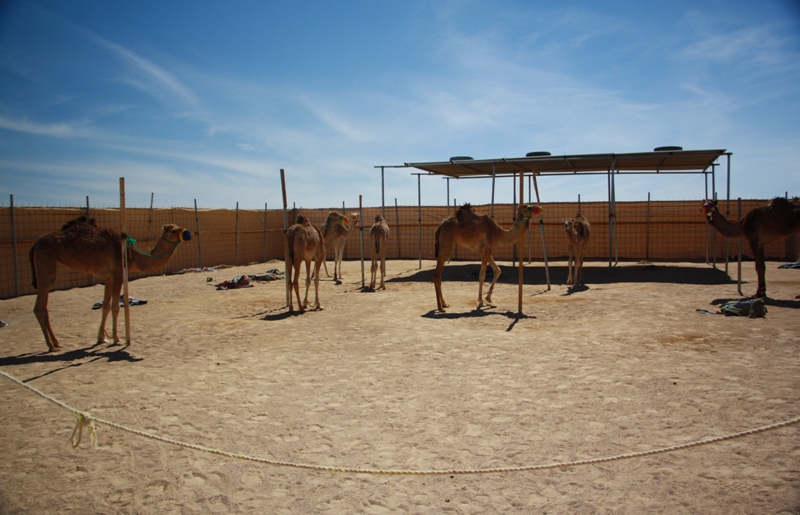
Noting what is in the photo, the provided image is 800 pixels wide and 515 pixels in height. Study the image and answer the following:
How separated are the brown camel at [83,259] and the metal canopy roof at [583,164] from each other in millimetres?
10002

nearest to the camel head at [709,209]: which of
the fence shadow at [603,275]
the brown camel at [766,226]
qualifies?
the brown camel at [766,226]

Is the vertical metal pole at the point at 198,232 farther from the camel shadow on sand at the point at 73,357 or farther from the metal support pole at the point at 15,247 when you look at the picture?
the camel shadow on sand at the point at 73,357

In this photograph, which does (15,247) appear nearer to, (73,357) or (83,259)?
(83,259)

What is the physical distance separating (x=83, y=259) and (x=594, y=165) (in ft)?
55.3

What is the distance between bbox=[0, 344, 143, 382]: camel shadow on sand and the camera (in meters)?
7.09

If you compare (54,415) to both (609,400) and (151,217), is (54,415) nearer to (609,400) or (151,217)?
(609,400)

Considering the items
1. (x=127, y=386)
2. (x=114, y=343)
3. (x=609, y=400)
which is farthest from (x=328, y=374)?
(x=114, y=343)

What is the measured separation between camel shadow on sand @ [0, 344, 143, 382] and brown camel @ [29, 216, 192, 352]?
11.7 inches

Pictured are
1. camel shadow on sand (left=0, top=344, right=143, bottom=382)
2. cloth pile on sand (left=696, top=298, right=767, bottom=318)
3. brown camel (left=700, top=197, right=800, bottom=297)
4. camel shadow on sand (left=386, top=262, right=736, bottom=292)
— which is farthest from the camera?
camel shadow on sand (left=386, top=262, right=736, bottom=292)

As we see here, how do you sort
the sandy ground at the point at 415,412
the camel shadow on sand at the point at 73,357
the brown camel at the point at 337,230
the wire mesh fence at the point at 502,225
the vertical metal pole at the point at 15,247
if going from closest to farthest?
the sandy ground at the point at 415,412
the camel shadow on sand at the point at 73,357
the vertical metal pole at the point at 15,247
the brown camel at the point at 337,230
the wire mesh fence at the point at 502,225

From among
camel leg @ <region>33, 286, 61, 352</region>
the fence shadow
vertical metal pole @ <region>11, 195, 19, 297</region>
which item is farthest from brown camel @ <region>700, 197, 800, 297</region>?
vertical metal pole @ <region>11, 195, 19, 297</region>

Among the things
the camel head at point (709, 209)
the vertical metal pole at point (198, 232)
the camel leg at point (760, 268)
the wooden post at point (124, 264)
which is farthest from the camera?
the vertical metal pole at point (198, 232)

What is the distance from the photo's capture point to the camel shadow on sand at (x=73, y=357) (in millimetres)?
7090

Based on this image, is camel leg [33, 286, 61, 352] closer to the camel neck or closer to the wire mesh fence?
the wire mesh fence
